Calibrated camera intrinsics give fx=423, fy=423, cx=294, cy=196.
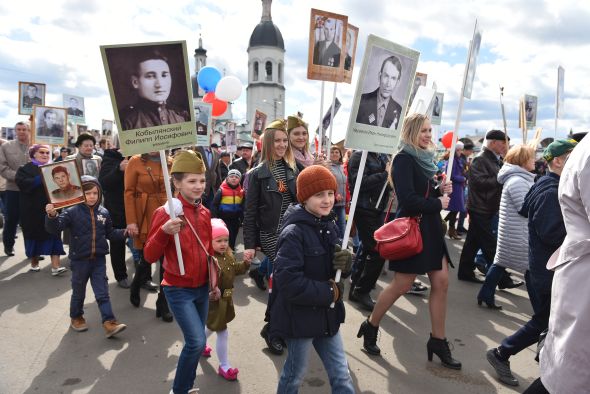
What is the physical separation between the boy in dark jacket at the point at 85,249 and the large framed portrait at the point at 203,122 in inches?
101

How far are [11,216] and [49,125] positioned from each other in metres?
1.61

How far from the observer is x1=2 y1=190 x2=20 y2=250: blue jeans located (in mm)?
6730

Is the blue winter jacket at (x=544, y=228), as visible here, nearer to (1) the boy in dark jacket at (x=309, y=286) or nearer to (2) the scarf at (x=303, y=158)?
(1) the boy in dark jacket at (x=309, y=286)

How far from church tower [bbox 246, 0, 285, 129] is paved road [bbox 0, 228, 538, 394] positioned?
212 ft

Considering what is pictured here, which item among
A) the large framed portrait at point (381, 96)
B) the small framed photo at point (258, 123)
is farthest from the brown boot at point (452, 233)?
the large framed portrait at point (381, 96)

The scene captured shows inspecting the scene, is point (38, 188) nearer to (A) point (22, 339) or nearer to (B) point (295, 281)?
(A) point (22, 339)

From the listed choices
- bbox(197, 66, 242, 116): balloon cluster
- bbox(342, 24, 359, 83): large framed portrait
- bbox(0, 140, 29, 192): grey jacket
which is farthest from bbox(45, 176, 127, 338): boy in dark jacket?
bbox(197, 66, 242, 116): balloon cluster

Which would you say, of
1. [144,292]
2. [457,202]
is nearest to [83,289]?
[144,292]

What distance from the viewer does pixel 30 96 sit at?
27.8 ft

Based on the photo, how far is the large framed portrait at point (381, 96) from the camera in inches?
111

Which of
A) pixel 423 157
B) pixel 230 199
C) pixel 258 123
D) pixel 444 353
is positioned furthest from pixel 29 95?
pixel 444 353

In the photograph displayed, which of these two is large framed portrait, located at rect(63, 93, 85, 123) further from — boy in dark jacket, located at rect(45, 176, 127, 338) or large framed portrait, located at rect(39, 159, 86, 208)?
boy in dark jacket, located at rect(45, 176, 127, 338)

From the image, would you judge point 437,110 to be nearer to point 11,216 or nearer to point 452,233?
point 452,233

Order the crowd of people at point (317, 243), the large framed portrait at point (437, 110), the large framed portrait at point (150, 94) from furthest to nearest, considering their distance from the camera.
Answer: the large framed portrait at point (437, 110), the large framed portrait at point (150, 94), the crowd of people at point (317, 243)
